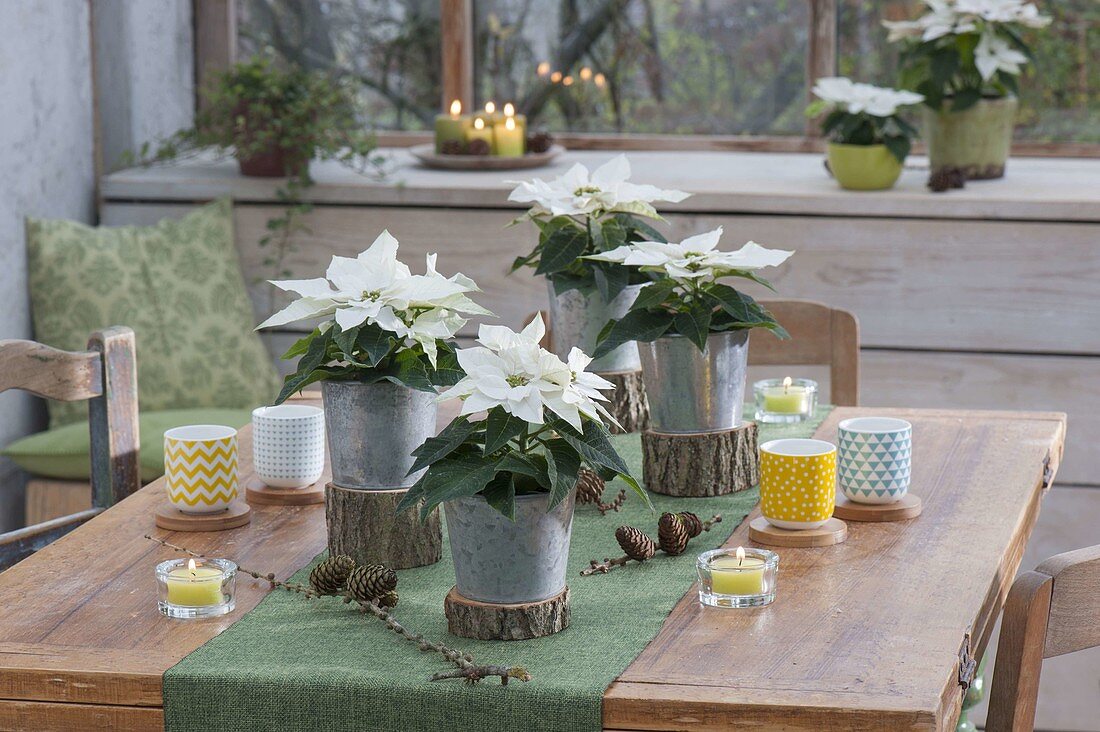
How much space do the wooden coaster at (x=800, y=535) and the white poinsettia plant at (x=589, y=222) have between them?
0.36 metres

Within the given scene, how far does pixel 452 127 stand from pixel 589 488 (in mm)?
1693

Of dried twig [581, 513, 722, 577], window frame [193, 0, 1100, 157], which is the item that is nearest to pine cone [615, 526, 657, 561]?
dried twig [581, 513, 722, 577]

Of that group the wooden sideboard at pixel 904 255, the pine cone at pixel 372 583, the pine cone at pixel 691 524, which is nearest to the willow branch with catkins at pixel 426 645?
the pine cone at pixel 372 583

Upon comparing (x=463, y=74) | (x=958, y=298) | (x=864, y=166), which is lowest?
(x=958, y=298)

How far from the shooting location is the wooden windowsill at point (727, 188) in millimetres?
2697

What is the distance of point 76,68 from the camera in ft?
9.45

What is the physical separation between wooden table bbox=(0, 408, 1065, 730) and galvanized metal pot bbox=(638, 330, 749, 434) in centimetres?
15

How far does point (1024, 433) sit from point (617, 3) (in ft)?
5.91

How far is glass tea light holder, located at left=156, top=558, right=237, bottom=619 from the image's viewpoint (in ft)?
3.98

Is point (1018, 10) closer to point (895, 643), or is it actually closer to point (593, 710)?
point (895, 643)

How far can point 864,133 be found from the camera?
9.09ft

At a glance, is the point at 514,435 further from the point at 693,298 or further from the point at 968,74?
the point at 968,74

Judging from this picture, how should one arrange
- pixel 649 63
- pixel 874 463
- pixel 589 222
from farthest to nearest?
pixel 649 63, pixel 589 222, pixel 874 463

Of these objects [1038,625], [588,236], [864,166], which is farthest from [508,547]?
[864,166]
